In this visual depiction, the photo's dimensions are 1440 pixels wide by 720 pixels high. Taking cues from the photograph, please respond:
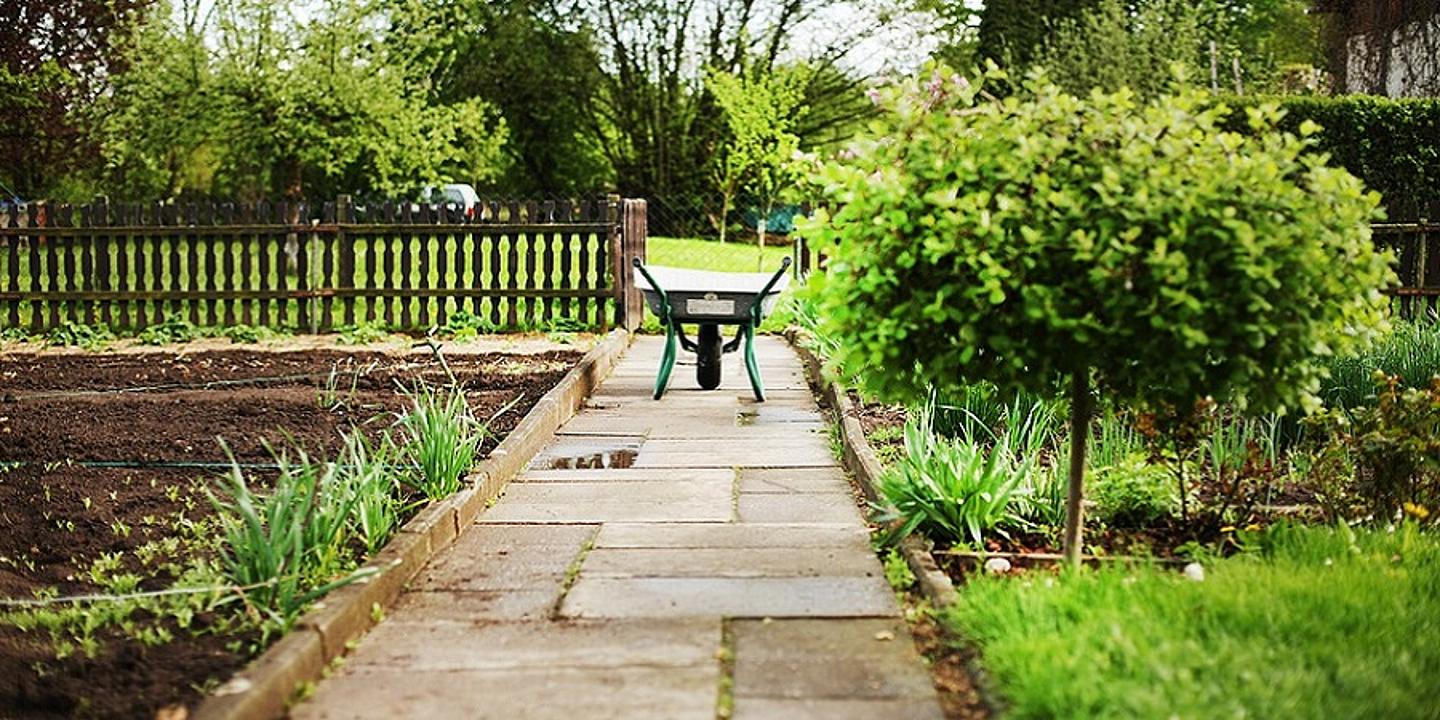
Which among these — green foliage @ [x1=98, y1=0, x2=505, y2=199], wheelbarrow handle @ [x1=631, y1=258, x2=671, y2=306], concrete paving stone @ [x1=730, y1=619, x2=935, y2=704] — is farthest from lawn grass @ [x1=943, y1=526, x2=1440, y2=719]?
green foliage @ [x1=98, y1=0, x2=505, y2=199]

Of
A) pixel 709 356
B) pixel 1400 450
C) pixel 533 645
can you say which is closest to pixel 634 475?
pixel 533 645

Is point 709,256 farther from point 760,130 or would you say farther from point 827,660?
point 827,660

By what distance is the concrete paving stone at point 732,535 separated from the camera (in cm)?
485

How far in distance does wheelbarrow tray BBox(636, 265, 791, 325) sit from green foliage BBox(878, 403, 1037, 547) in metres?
3.50

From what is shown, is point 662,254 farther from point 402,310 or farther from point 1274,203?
point 1274,203

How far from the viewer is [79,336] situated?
12555 mm

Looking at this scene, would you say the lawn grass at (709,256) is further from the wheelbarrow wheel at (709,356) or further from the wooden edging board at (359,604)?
the wooden edging board at (359,604)

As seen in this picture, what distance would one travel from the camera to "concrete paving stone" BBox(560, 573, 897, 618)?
398 cm

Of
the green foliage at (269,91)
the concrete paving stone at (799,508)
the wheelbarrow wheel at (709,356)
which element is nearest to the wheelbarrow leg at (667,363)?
the wheelbarrow wheel at (709,356)

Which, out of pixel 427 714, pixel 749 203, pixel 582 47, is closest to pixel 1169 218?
pixel 427 714

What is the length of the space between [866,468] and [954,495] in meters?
1.10

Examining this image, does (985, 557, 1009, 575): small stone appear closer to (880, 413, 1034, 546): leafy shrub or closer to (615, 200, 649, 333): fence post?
(880, 413, 1034, 546): leafy shrub

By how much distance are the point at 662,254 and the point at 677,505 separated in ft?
50.1

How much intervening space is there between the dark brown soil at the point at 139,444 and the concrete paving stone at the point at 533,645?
1.33 ft
